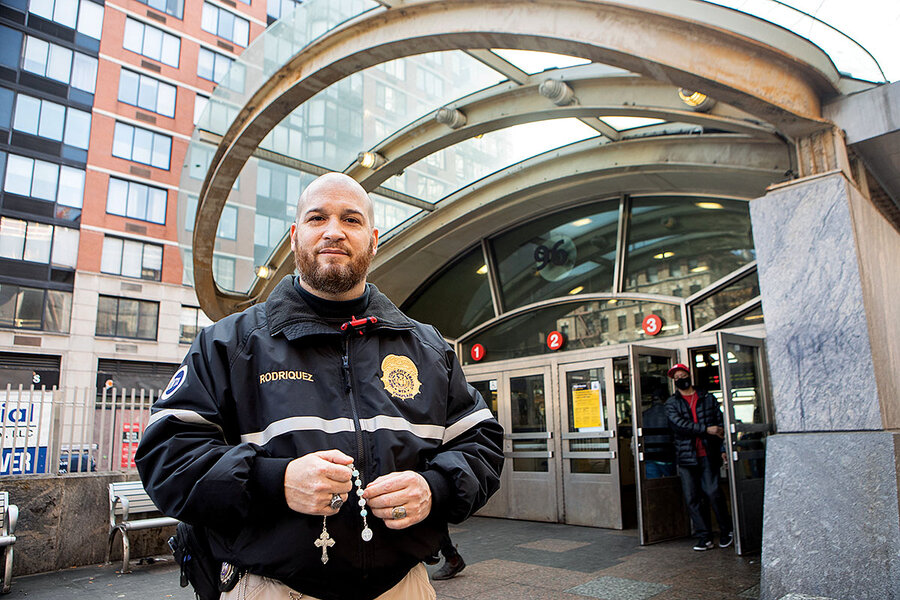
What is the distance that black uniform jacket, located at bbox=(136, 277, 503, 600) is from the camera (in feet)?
4.93

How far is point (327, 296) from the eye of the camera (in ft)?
6.17

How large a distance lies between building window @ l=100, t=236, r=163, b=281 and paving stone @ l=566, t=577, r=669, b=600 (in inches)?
1012

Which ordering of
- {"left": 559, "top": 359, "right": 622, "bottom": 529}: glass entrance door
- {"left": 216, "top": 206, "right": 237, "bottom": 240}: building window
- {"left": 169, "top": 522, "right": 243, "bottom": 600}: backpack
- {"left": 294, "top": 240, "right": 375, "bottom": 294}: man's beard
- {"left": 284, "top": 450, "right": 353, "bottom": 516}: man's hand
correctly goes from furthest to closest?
{"left": 216, "top": 206, "right": 237, "bottom": 240}: building window → {"left": 559, "top": 359, "right": 622, "bottom": 529}: glass entrance door → {"left": 294, "top": 240, "right": 375, "bottom": 294}: man's beard → {"left": 169, "top": 522, "right": 243, "bottom": 600}: backpack → {"left": 284, "top": 450, "right": 353, "bottom": 516}: man's hand

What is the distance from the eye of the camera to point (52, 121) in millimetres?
25516

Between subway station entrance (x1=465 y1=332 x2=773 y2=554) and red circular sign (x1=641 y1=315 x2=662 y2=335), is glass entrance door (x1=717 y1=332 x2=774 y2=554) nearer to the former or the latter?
subway station entrance (x1=465 y1=332 x2=773 y2=554)

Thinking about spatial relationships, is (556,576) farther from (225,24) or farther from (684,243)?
(225,24)

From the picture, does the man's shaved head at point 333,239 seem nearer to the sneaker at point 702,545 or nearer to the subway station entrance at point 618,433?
the subway station entrance at point 618,433

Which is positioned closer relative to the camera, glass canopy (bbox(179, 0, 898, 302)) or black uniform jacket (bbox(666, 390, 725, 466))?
black uniform jacket (bbox(666, 390, 725, 466))

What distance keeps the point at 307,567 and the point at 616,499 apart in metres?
7.94

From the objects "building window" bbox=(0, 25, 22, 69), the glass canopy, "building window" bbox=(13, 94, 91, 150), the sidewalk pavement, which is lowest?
the sidewalk pavement

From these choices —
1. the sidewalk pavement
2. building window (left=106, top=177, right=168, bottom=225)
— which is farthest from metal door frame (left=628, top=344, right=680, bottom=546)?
building window (left=106, top=177, right=168, bottom=225)

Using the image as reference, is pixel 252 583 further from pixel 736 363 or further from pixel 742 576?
pixel 736 363

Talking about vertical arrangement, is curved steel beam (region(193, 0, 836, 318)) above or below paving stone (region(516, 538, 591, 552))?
above

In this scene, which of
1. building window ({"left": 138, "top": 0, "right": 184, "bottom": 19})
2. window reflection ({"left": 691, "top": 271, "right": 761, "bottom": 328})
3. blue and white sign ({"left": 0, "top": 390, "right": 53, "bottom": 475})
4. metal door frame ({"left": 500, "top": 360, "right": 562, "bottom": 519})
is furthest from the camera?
building window ({"left": 138, "top": 0, "right": 184, "bottom": 19})
